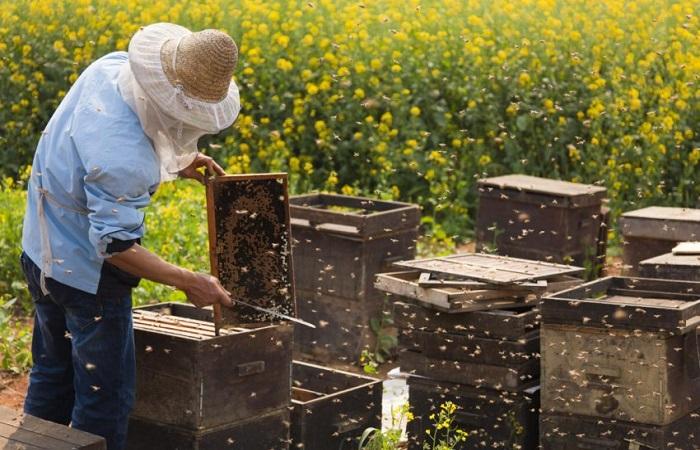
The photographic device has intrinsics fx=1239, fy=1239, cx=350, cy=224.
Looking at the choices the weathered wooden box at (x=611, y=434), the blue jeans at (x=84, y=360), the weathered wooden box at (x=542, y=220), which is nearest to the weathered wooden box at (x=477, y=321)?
the weathered wooden box at (x=611, y=434)

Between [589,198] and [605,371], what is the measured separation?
9.23ft

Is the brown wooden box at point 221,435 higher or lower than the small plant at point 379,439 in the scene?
higher

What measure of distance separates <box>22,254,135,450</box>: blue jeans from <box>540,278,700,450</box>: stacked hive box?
163cm

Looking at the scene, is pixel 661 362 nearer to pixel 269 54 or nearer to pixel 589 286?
pixel 589 286

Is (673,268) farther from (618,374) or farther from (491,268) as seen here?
(618,374)

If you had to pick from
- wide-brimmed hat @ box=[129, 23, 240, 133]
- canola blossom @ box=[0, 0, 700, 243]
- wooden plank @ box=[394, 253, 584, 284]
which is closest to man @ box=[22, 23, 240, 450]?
wide-brimmed hat @ box=[129, 23, 240, 133]

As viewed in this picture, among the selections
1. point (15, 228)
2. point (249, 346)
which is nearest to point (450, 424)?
point (249, 346)

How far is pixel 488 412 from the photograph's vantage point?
5016mm

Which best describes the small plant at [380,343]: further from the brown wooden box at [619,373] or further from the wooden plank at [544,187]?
the brown wooden box at [619,373]

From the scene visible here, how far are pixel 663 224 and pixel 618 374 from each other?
89.6 inches

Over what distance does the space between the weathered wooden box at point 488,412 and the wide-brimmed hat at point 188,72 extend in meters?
1.68

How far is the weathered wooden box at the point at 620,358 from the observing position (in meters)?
4.61

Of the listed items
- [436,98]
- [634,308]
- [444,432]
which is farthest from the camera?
[436,98]

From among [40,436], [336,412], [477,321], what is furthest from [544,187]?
[40,436]
